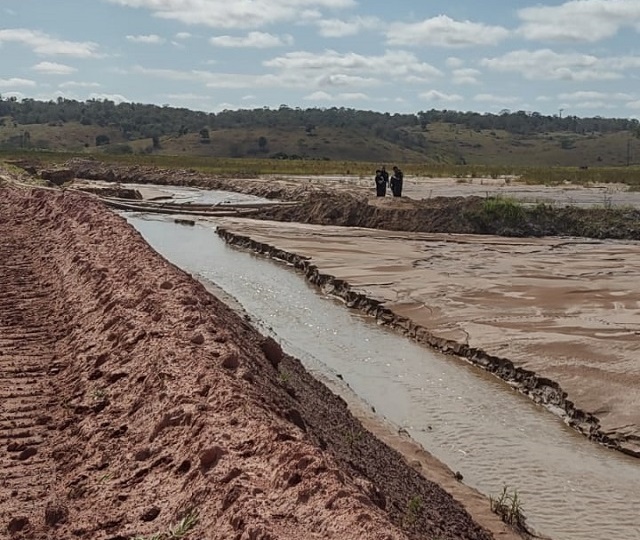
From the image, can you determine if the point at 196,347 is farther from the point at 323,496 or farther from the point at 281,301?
the point at 281,301

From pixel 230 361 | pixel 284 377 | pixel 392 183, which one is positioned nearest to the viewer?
pixel 230 361

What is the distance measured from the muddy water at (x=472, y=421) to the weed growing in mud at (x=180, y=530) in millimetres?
3928

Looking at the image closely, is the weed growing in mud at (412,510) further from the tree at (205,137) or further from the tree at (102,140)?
the tree at (102,140)

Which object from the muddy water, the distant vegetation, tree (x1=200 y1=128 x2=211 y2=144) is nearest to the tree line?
the distant vegetation

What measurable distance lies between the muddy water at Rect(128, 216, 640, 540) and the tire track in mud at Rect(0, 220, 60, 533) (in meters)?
4.14

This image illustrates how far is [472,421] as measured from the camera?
11227 millimetres

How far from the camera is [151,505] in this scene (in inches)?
224

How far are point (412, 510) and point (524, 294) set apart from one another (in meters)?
12.4

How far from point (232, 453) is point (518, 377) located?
774 centimetres

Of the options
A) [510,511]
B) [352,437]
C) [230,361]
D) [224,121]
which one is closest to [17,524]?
[230,361]

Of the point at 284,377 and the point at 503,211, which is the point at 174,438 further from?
the point at 503,211

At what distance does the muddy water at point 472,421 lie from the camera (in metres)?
8.61

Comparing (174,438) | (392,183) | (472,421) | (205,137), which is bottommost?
(472,421)

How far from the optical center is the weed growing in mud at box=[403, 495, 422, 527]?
6.01m
